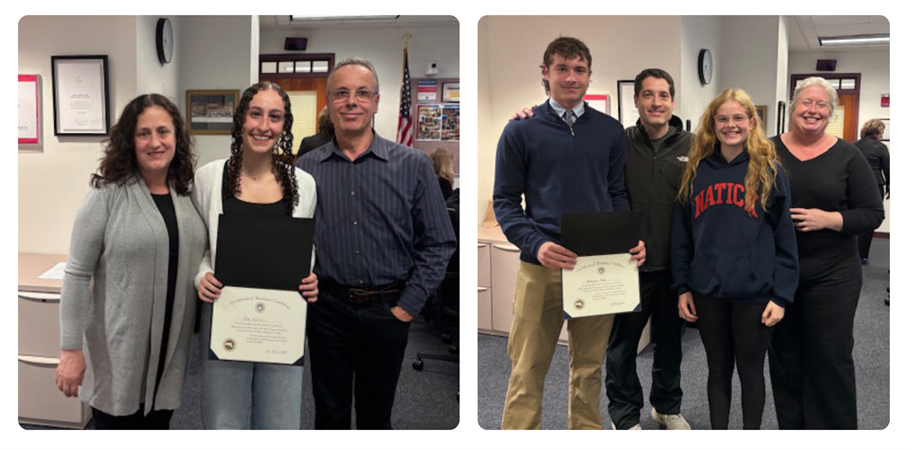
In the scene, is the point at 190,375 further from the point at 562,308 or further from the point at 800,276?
the point at 800,276

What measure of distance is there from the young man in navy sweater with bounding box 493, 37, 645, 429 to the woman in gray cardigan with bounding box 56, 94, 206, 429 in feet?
2.86

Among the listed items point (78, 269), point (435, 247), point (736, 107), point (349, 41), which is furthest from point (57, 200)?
point (736, 107)

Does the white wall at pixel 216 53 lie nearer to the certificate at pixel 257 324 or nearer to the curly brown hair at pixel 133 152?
the curly brown hair at pixel 133 152

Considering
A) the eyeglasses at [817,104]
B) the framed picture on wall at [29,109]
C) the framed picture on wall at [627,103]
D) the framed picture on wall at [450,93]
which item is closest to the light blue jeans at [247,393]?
the framed picture on wall at [29,109]

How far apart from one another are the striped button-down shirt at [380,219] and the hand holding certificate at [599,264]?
37cm

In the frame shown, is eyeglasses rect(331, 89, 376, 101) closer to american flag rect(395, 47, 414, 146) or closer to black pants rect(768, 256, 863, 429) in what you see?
american flag rect(395, 47, 414, 146)

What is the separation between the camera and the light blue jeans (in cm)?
174

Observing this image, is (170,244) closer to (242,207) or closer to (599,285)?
(242,207)

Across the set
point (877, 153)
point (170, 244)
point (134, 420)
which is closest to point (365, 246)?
point (170, 244)

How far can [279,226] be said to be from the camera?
1708mm

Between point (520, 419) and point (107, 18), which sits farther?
point (520, 419)

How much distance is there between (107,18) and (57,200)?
0.53 meters

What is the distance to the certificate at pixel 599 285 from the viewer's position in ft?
5.95

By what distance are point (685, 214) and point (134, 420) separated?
1668mm
